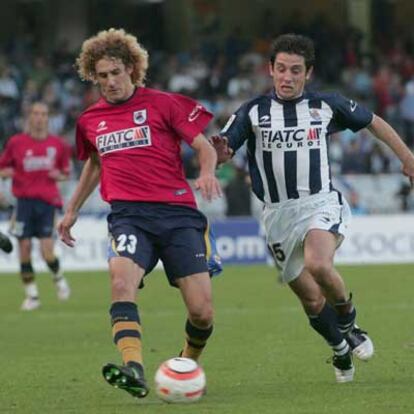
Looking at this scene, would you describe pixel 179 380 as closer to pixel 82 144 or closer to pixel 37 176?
pixel 82 144

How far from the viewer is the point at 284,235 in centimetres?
983

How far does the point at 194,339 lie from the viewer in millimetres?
9102

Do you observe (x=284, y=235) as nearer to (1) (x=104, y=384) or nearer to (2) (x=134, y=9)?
(1) (x=104, y=384)

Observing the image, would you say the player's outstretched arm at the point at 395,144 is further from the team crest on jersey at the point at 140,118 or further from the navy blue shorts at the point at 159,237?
the team crest on jersey at the point at 140,118

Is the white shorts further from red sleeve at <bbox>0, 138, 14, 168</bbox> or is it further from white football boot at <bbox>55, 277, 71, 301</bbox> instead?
white football boot at <bbox>55, 277, 71, 301</bbox>

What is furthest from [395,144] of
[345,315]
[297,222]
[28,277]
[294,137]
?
[28,277]

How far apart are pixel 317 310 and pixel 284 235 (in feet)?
1.86

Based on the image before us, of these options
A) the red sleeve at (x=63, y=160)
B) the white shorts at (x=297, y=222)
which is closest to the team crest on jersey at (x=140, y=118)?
the white shorts at (x=297, y=222)

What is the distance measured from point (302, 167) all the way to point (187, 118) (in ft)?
4.13

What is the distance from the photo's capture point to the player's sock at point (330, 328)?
9719 millimetres

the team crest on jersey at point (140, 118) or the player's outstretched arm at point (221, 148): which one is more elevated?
the team crest on jersey at point (140, 118)

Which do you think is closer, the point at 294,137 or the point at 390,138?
the point at 390,138

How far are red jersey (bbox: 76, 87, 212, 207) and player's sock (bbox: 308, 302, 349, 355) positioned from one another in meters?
1.44

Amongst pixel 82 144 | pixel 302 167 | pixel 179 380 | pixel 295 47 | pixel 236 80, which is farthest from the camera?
pixel 236 80
